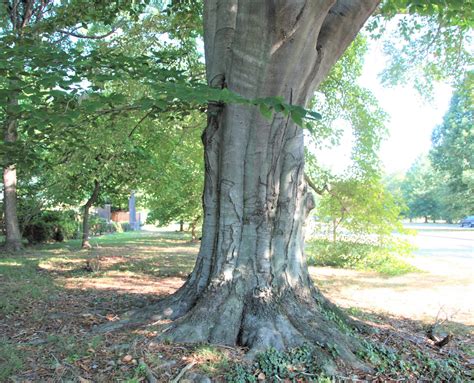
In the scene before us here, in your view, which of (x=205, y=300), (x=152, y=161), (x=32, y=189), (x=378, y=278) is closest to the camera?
(x=205, y=300)

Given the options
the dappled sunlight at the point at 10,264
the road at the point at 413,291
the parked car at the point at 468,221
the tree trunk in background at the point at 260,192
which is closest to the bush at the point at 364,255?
the road at the point at 413,291

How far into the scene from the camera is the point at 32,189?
14219mm

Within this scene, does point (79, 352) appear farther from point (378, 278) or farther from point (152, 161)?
point (152, 161)

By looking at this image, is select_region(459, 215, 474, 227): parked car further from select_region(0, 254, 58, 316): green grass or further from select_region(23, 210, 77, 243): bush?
select_region(0, 254, 58, 316): green grass

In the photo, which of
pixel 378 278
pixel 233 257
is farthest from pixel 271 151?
pixel 378 278

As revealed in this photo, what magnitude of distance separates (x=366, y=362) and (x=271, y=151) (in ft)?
7.21

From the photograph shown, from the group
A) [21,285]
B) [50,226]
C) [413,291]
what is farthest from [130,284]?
[50,226]

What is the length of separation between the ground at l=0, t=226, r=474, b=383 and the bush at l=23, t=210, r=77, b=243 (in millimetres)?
5930

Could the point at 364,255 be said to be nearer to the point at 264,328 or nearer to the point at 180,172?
the point at 180,172

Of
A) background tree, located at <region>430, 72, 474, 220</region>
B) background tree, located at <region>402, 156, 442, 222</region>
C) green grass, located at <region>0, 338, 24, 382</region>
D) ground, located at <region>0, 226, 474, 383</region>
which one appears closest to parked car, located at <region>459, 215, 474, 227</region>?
background tree, located at <region>402, 156, 442, 222</region>

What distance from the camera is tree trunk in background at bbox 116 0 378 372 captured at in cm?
362

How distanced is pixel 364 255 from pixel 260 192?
849 centimetres

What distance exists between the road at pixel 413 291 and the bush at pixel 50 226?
10.9 m

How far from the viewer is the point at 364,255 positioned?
37.7 feet
